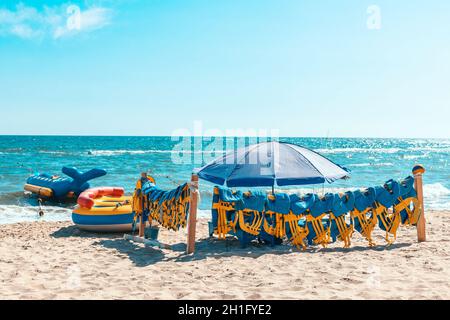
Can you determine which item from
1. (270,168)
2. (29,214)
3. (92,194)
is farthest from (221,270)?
(29,214)

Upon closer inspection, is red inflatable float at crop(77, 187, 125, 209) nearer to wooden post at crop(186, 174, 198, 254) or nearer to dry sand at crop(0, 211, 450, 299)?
dry sand at crop(0, 211, 450, 299)

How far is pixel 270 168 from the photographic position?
615 cm

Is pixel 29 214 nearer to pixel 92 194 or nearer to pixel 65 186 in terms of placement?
pixel 65 186

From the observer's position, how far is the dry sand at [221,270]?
425cm

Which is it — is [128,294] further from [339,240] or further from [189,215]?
[339,240]

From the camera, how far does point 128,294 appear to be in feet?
13.9

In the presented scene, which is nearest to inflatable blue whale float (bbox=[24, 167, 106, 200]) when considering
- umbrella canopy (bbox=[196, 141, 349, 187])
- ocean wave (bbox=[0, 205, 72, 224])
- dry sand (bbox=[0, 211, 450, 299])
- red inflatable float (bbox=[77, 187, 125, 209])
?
ocean wave (bbox=[0, 205, 72, 224])

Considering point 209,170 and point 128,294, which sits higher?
point 209,170

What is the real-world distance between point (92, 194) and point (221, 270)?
14.2 feet

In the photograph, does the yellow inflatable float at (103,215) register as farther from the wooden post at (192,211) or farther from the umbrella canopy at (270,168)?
the umbrella canopy at (270,168)

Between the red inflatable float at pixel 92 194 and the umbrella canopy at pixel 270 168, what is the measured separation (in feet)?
9.01

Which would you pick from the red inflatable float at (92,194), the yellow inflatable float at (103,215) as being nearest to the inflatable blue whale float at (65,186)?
the red inflatable float at (92,194)
